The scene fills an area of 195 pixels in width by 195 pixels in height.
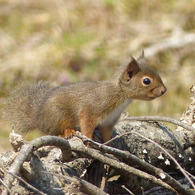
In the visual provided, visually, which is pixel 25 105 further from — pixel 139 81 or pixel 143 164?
pixel 143 164

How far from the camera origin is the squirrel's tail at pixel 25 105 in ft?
11.0

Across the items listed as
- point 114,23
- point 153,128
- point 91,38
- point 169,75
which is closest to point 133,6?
point 114,23

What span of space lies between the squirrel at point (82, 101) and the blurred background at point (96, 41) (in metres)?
1.63

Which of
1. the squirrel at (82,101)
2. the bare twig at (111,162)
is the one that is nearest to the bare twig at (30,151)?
the bare twig at (111,162)

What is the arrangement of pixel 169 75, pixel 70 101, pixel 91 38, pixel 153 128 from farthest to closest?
pixel 91 38 < pixel 169 75 < pixel 70 101 < pixel 153 128

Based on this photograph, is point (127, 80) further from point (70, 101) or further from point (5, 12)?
point (5, 12)

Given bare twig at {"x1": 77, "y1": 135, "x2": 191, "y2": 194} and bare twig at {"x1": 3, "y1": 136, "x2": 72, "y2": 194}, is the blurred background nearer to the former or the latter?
bare twig at {"x1": 77, "y1": 135, "x2": 191, "y2": 194}

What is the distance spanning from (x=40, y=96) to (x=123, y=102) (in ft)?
1.90

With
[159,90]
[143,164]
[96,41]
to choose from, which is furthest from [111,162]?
[96,41]

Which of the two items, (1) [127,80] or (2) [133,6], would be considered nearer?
(1) [127,80]

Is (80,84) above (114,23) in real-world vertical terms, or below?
below

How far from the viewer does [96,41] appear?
643 cm

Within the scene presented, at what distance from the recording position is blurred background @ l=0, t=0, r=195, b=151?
19.0 feet

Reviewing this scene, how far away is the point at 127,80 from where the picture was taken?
11.2 ft
